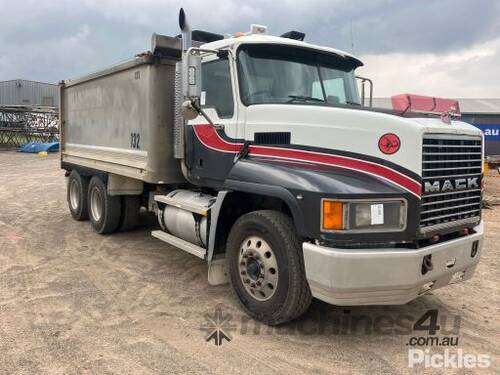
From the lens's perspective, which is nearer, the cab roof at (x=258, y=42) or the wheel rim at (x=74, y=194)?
the cab roof at (x=258, y=42)

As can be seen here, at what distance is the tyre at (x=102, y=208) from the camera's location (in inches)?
310

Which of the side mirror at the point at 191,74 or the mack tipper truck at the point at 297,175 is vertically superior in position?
the side mirror at the point at 191,74

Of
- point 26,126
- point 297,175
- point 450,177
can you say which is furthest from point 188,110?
point 26,126

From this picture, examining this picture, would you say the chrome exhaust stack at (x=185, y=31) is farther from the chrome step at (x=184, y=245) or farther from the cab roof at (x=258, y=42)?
the chrome step at (x=184, y=245)

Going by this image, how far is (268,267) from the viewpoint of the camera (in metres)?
4.31

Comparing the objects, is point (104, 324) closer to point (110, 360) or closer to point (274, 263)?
point (110, 360)

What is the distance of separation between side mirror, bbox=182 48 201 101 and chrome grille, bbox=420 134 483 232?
2209 millimetres

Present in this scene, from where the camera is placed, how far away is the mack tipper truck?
3.77 m

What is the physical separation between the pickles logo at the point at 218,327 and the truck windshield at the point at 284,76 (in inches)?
83.8

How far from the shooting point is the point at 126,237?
802 cm

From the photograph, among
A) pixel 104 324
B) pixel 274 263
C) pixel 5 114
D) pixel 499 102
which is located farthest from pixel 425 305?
pixel 5 114

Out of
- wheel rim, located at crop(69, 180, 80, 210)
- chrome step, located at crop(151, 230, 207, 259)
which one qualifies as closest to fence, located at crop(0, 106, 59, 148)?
wheel rim, located at crop(69, 180, 80, 210)

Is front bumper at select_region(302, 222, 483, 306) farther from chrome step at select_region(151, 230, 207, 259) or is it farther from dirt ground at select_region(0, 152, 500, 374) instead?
chrome step at select_region(151, 230, 207, 259)

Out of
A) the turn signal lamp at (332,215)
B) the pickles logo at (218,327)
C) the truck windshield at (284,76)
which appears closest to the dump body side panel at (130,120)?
the truck windshield at (284,76)
